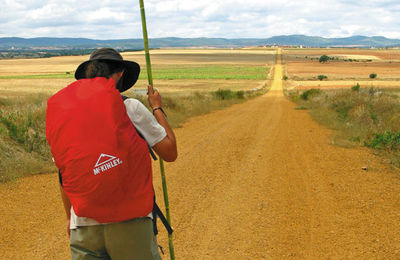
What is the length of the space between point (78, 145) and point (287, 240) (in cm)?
322

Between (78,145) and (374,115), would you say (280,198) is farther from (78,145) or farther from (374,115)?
(374,115)

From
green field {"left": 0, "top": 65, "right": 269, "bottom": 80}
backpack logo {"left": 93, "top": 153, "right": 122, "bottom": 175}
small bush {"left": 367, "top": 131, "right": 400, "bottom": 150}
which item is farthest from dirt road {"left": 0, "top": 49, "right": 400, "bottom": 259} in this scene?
green field {"left": 0, "top": 65, "right": 269, "bottom": 80}

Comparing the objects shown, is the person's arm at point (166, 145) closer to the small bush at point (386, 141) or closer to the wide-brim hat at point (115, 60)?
the wide-brim hat at point (115, 60)

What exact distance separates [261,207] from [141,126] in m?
3.71

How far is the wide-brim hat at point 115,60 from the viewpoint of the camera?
196cm

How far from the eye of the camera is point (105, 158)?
1680mm

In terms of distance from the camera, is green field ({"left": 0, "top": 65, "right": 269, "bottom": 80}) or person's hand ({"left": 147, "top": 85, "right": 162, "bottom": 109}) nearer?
person's hand ({"left": 147, "top": 85, "right": 162, "bottom": 109})

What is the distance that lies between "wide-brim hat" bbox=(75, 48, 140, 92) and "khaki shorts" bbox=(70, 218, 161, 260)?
74 centimetres

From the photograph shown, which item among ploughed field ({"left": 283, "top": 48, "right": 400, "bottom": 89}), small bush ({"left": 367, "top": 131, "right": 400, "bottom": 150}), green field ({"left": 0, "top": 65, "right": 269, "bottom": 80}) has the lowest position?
ploughed field ({"left": 283, "top": 48, "right": 400, "bottom": 89})

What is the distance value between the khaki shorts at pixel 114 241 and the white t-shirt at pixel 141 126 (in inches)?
1.4

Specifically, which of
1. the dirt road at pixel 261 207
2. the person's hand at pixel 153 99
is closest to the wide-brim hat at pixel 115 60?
the person's hand at pixel 153 99

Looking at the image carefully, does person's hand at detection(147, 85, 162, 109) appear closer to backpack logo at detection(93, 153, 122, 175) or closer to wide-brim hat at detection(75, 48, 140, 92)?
wide-brim hat at detection(75, 48, 140, 92)

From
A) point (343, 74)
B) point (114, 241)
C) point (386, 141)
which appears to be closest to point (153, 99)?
point (114, 241)

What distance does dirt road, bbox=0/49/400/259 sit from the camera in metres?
4.14
